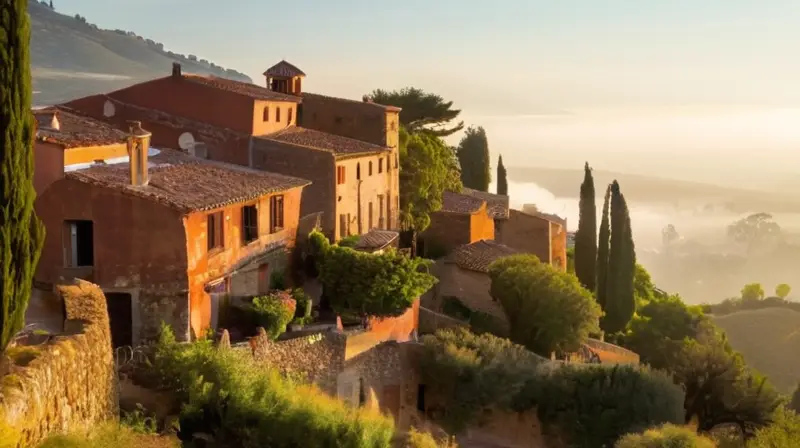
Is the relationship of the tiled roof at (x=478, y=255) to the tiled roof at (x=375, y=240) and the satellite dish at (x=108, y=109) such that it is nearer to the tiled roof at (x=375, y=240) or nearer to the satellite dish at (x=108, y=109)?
the tiled roof at (x=375, y=240)

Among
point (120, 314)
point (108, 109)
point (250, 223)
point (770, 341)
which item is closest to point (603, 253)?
point (250, 223)

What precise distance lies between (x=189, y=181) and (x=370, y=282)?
6031mm

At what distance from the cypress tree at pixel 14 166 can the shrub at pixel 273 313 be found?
10.6 meters

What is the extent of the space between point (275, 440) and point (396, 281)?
10.7m

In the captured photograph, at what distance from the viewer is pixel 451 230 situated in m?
40.6

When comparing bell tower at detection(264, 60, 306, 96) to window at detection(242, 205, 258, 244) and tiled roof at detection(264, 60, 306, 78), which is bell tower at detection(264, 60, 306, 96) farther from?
window at detection(242, 205, 258, 244)

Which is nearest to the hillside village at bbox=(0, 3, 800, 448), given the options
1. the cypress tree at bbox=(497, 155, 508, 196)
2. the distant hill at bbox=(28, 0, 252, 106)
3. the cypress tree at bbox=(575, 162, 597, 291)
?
the cypress tree at bbox=(575, 162, 597, 291)

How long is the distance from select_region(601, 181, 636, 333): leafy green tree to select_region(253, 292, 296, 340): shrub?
81.4 ft

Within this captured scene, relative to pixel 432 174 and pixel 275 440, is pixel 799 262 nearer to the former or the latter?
pixel 432 174

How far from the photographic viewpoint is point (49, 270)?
20281 mm

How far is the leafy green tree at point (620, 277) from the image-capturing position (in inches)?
1737

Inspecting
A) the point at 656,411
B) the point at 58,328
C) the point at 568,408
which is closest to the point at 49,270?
the point at 58,328

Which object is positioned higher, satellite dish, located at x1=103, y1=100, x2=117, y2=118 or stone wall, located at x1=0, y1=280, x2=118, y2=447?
satellite dish, located at x1=103, y1=100, x2=117, y2=118

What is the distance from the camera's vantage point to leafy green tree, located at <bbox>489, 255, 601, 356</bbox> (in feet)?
107
